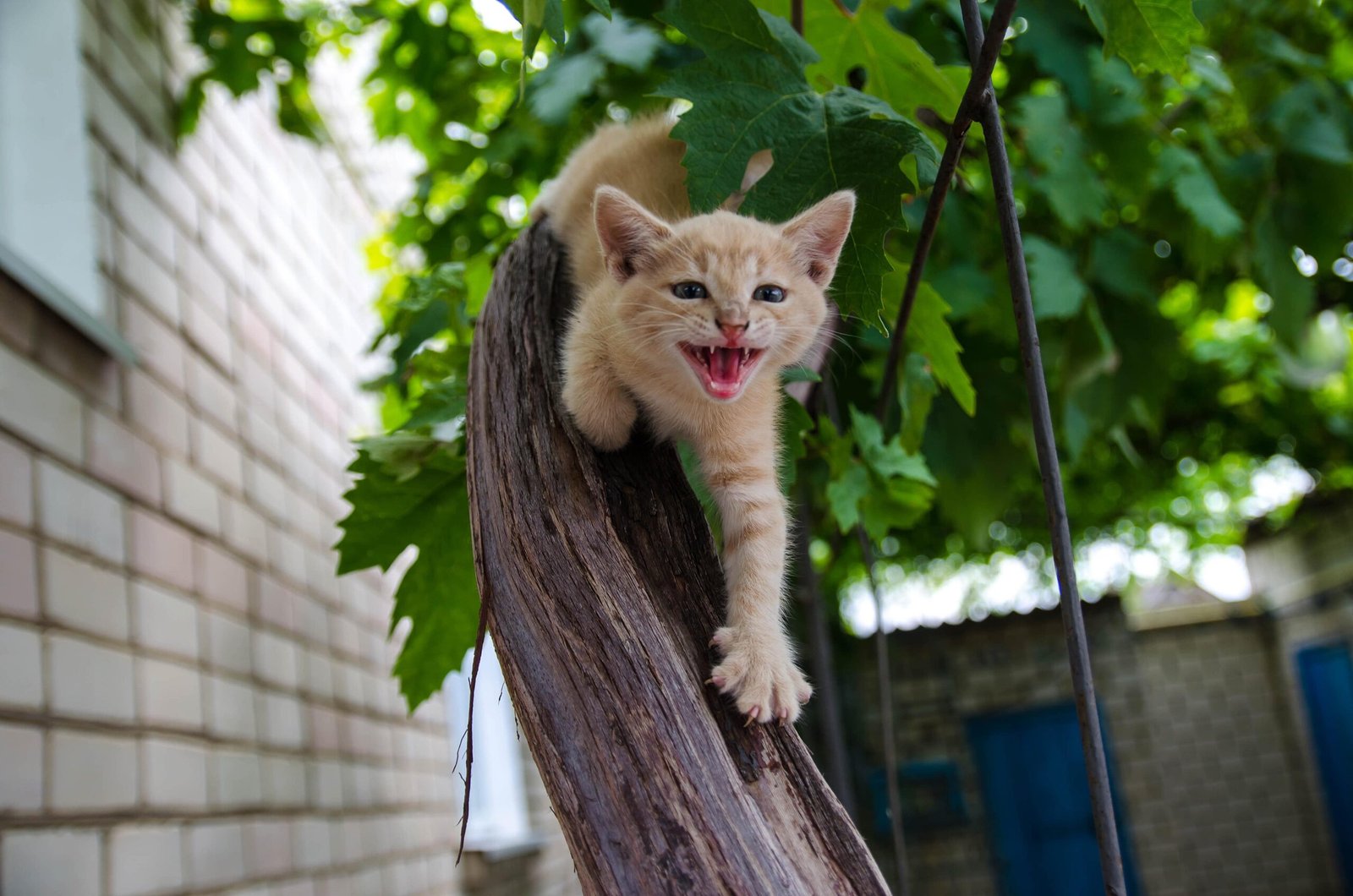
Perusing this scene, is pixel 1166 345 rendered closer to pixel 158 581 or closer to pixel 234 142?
pixel 158 581

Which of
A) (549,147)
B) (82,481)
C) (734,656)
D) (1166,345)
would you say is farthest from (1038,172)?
(82,481)

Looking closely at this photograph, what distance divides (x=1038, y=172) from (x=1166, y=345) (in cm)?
46

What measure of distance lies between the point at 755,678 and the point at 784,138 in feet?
1.71

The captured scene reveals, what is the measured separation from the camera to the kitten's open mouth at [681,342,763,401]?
122cm

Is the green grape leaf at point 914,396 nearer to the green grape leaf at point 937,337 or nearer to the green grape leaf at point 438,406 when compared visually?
the green grape leaf at point 937,337

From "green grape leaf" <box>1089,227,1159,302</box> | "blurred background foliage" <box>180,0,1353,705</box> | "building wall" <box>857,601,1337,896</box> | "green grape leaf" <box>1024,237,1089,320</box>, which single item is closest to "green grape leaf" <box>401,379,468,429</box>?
"blurred background foliage" <box>180,0,1353,705</box>

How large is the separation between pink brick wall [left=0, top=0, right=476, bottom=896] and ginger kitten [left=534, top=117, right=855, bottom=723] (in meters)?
1.26

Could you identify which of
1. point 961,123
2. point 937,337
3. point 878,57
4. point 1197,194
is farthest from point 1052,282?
point 961,123

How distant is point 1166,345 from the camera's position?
7.38ft

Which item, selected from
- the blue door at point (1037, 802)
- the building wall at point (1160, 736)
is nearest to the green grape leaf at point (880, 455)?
the building wall at point (1160, 736)

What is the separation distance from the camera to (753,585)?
119cm

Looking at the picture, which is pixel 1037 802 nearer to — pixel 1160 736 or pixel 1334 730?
pixel 1160 736

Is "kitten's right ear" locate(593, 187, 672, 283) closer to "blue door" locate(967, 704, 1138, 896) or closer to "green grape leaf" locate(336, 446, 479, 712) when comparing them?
"green grape leaf" locate(336, 446, 479, 712)

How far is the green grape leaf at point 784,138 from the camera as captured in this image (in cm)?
104
